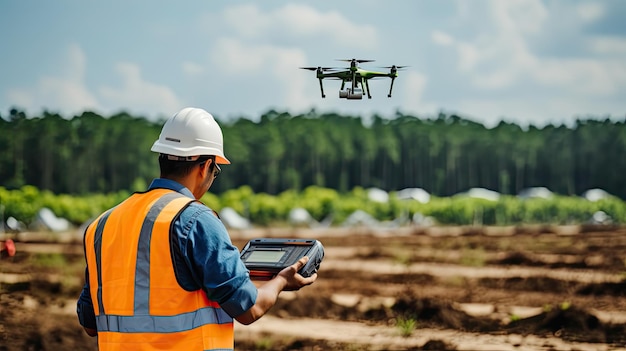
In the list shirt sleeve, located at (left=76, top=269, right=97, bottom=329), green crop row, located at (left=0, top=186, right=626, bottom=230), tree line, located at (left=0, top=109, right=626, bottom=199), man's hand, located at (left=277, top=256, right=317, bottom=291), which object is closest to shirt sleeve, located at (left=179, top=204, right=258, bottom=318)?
man's hand, located at (left=277, top=256, right=317, bottom=291)

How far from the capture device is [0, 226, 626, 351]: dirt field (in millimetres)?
9000

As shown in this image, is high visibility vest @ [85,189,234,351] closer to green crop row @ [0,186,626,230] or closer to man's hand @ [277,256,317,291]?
man's hand @ [277,256,317,291]

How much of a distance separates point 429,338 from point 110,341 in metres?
7.31

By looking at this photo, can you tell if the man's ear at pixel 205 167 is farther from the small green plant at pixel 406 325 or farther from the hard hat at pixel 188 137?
the small green plant at pixel 406 325

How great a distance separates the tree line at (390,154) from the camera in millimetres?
46438

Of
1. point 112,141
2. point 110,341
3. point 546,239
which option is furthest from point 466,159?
point 110,341

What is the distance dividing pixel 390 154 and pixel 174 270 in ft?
202

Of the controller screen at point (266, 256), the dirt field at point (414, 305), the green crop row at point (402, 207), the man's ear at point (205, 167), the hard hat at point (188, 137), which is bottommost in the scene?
the green crop row at point (402, 207)

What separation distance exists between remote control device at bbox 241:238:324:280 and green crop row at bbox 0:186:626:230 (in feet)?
94.8

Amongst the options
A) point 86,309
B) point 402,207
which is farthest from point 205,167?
point 402,207

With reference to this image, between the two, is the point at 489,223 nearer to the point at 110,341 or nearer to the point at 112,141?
the point at 112,141

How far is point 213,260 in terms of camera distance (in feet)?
7.67

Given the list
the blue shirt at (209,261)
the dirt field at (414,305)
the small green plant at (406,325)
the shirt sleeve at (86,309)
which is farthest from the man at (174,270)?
the small green plant at (406,325)

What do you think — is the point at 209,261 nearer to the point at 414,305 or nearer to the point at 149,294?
the point at 149,294
